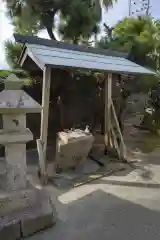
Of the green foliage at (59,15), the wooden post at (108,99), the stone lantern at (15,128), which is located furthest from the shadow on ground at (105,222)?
the green foliage at (59,15)

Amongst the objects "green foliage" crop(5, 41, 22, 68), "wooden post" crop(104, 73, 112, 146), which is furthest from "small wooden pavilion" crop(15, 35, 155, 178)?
"green foliage" crop(5, 41, 22, 68)

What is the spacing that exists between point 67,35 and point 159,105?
194 inches

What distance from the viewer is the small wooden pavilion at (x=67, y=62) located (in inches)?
188

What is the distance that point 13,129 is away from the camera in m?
3.06

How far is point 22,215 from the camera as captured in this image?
3.02m

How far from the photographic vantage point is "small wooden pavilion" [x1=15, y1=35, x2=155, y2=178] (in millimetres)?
4785

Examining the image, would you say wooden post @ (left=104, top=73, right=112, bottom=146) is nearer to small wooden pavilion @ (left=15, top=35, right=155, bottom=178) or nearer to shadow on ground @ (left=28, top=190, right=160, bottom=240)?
small wooden pavilion @ (left=15, top=35, right=155, bottom=178)

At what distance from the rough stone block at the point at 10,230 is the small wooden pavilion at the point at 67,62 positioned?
77.5 inches

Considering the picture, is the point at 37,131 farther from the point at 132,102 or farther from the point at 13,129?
the point at 132,102

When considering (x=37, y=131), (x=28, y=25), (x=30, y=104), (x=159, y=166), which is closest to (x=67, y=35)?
(x=28, y=25)

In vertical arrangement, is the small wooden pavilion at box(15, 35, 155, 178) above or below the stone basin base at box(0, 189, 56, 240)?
above

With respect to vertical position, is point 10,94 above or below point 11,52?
below

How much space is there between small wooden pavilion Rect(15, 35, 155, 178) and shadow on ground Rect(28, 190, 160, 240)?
1522 mm

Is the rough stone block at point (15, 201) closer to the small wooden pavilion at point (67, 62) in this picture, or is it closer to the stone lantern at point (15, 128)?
the stone lantern at point (15, 128)
